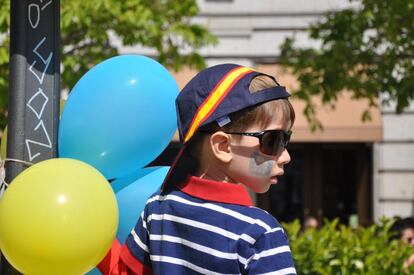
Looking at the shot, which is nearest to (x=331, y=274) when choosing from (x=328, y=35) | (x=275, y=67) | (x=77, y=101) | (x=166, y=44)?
(x=77, y=101)

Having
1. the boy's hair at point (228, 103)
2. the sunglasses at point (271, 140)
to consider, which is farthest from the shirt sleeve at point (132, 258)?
the sunglasses at point (271, 140)

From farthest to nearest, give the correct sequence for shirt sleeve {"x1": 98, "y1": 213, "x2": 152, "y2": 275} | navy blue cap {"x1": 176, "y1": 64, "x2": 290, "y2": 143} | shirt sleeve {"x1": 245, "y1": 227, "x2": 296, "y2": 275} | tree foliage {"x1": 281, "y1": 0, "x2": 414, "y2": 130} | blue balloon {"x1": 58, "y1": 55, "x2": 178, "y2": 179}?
tree foliage {"x1": 281, "y1": 0, "x2": 414, "y2": 130}, blue balloon {"x1": 58, "y1": 55, "x2": 178, "y2": 179}, shirt sleeve {"x1": 98, "y1": 213, "x2": 152, "y2": 275}, navy blue cap {"x1": 176, "y1": 64, "x2": 290, "y2": 143}, shirt sleeve {"x1": 245, "y1": 227, "x2": 296, "y2": 275}

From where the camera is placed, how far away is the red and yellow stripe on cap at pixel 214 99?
234 centimetres

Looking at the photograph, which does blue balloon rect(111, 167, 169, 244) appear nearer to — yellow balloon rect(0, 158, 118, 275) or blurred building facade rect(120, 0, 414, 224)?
yellow balloon rect(0, 158, 118, 275)

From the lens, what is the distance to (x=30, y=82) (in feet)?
8.90

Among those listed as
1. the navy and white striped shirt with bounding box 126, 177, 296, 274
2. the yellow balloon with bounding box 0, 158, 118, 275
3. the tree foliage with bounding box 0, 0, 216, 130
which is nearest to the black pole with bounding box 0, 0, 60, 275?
the yellow balloon with bounding box 0, 158, 118, 275

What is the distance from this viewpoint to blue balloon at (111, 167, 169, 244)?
2857 mm

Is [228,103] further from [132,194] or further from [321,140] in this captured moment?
[321,140]

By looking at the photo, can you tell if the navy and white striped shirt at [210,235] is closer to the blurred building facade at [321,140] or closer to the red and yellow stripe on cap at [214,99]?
the red and yellow stripe on cap at [214,99]

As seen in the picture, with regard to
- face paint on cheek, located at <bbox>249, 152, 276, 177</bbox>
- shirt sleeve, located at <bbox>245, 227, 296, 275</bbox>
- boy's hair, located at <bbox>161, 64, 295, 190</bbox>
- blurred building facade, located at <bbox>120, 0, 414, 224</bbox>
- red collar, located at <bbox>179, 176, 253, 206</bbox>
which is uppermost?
boy's hair, located at <bbox>161, 64, 295, 190</bbox>

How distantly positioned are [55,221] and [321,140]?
9.44 metres

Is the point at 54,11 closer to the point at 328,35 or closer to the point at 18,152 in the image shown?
the point at 18,152

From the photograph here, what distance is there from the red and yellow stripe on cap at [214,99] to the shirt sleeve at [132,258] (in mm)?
364

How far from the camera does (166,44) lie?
914 centimetres
